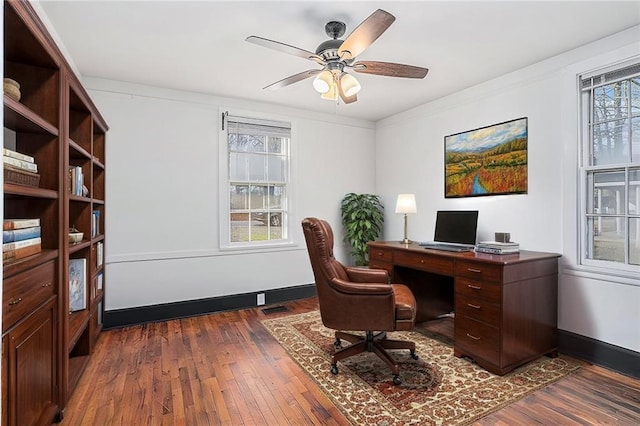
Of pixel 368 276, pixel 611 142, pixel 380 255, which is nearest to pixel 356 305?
pixel 368 276

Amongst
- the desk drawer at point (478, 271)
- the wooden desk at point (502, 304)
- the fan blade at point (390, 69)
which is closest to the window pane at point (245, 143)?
the fan blade at point (390, 69)

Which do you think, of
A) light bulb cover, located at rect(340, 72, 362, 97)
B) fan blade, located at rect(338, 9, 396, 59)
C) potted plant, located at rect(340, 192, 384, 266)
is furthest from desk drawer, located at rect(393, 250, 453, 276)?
fan blade, located at rect(338, 9, 396, 59)

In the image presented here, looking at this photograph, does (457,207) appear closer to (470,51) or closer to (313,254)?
(470,51)

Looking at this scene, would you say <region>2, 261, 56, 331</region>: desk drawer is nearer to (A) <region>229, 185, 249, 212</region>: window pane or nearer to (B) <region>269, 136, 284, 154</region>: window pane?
(A) <region>229, 185, 249, 212</region>: window pane

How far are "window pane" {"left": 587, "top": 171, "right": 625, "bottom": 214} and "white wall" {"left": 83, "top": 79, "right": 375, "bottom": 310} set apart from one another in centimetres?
295

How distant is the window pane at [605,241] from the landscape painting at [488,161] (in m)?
0.59

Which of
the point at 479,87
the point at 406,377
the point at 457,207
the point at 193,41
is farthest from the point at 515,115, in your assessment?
the point at 193,41

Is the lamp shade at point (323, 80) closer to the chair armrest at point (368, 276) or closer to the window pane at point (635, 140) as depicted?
the chair armrest at point (368, 276)

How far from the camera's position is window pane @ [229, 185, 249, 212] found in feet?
12.8

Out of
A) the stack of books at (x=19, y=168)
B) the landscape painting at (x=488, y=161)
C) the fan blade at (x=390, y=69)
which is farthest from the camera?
the landscape painting at (x=488, y=161)

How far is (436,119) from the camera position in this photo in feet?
12.6

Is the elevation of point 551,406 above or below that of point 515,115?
below

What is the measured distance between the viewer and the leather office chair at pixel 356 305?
2.24 m

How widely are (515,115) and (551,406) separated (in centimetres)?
239
